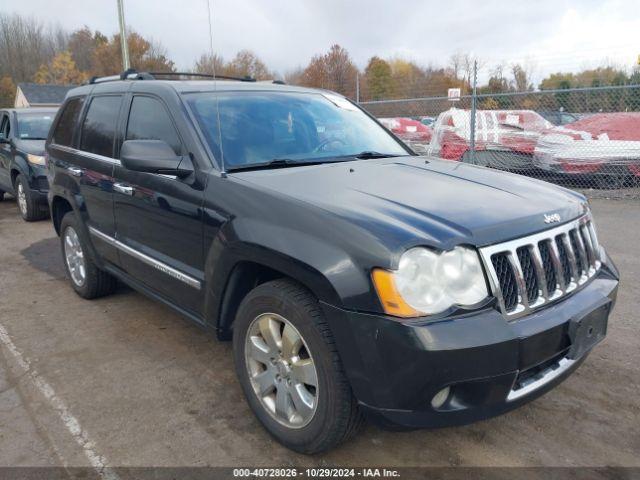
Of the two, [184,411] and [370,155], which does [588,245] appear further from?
[184,411]

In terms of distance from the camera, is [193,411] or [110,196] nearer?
[193,411]

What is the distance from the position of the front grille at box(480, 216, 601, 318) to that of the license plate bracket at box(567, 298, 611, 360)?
0.45 feet

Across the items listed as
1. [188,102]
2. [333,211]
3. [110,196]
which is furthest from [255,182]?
[110,196]

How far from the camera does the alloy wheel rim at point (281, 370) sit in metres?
2.38

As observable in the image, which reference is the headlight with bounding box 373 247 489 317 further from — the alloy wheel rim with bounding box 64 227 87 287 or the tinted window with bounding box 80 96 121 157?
the alloy wheel rim with bounding box 64 227 87 287

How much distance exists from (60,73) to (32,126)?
54.3 metres

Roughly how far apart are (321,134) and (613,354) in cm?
242

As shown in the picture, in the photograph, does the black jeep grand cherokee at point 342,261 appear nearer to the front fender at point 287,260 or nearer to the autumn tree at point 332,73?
the front fender at point 287,260

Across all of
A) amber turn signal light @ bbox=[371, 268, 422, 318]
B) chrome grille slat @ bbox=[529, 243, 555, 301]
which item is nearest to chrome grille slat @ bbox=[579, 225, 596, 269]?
chrome grille slat @ bbox=[529, 243, 555, 301]

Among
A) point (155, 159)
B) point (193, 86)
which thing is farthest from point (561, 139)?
point (155, 159)

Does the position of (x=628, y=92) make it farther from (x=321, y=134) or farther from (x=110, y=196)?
(x=110, y=196)

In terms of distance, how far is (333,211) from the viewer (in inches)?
89.8

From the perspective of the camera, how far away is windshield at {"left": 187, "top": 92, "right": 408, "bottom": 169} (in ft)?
10.1

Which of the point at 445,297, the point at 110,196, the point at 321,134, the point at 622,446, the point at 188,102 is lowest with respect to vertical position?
the point at 622,446
